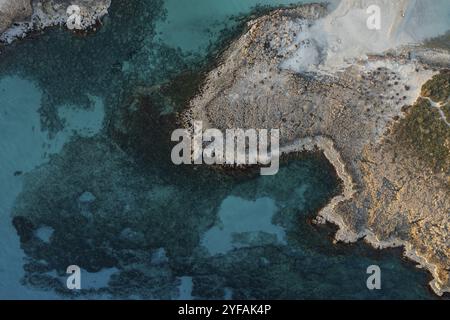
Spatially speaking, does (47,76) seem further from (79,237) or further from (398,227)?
(398,227)

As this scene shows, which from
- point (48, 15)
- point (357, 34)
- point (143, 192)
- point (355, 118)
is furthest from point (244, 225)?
point (48, 15)

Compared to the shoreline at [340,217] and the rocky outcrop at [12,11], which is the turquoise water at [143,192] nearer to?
the shoreline at [340,217]

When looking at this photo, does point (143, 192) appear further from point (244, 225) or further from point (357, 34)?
point (357, 34)

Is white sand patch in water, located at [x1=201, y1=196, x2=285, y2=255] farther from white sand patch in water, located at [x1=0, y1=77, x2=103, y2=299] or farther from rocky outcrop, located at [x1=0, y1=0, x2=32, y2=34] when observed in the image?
rocky outcrop, located at [x1=0, y1=0, x2=32, y2=34]

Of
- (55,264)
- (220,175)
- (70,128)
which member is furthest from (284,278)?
(70,128)

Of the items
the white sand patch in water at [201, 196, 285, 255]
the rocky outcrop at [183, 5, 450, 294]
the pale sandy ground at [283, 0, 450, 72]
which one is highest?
the pale sandy ground at [283, 0, 450, 72]

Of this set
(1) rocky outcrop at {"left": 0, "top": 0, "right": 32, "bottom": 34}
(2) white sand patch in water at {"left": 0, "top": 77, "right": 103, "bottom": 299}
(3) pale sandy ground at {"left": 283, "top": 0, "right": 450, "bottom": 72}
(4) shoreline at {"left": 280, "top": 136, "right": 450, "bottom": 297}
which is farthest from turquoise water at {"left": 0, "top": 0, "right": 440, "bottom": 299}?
(3) pale sandy ground at {"left": 283, "top": 0, "right": 450, "bottom": 72}
